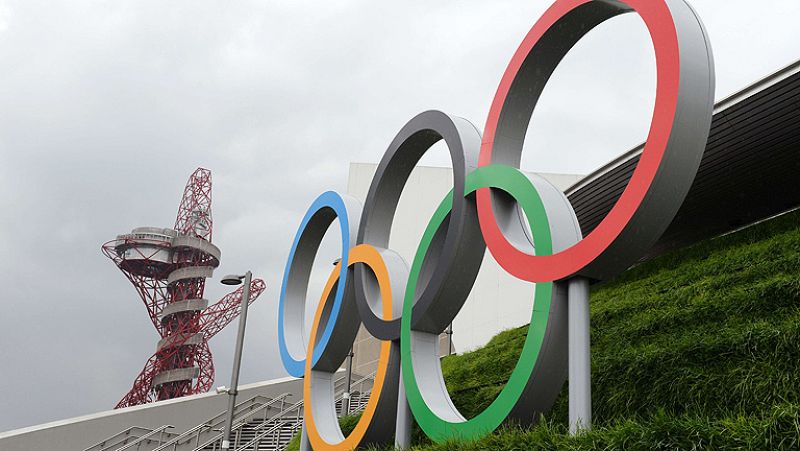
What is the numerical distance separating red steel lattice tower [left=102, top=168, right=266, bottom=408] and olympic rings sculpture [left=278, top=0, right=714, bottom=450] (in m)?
42.6

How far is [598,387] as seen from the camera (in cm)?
1048

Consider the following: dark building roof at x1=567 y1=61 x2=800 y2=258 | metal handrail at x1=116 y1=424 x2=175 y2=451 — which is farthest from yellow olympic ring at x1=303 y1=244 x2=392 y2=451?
metal handrail at x1=116 y1=424 x2=175 y2=451

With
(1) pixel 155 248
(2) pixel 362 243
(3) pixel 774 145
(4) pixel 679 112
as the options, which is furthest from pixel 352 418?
(1) pixel 155 248

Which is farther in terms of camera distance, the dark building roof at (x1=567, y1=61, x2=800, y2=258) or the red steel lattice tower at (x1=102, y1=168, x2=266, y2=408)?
the red steel lattice tower at (x1=102, y1=168, x2=266, y2=408)

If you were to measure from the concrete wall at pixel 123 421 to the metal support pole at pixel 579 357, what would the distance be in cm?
1597

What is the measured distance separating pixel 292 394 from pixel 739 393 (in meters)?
18.5

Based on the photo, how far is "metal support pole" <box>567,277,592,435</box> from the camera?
7.78 meters

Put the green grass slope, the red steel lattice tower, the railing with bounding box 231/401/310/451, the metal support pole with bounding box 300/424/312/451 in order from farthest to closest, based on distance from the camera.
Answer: the red steel lattice tower → the railing with bounding box 231/401/310/451 → the metal support pole with bounding box 300/424/312/451 → the green grass slope

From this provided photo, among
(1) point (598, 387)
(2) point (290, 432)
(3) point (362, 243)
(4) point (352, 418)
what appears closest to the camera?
(1) point (598, 387)

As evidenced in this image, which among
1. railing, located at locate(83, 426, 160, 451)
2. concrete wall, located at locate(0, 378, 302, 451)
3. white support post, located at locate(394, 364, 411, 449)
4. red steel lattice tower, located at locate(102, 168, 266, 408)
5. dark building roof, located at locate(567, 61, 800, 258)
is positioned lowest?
white support post, located at locate(394, 364, 411, 449)

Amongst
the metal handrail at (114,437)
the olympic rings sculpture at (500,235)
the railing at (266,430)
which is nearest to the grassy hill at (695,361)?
the olympic rings sculpture at (500,235)

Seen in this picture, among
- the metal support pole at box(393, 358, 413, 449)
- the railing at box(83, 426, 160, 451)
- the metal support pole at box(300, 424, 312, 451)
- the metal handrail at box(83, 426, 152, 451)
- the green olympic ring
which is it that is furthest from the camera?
the railing at box(83, 426, 160, 451)

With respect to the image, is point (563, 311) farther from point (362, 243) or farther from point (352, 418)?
point (352, 418)

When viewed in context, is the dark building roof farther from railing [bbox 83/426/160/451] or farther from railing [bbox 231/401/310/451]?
railing [bbox 83/426/160/451]
